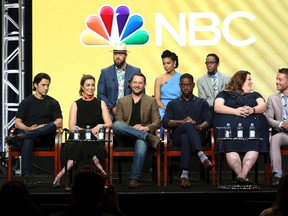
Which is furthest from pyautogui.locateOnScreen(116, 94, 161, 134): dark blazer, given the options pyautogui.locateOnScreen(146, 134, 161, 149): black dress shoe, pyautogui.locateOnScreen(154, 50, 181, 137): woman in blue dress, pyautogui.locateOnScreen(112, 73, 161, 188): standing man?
pyautogui.locateOnScreen(154, 50, 181, 137): woman in blue dress

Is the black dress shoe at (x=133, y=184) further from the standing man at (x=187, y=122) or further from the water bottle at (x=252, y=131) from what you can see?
the water bottle at (x=252, y=131)

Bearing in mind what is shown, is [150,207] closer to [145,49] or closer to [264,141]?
[264,141]

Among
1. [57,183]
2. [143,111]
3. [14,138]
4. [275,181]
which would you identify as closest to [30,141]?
[14,138]

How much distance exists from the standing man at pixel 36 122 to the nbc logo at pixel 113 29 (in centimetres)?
130

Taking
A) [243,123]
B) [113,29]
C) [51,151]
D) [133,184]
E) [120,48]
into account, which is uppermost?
[113,29]

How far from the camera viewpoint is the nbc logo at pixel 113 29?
8.52 metres

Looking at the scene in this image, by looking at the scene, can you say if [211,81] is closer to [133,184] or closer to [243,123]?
[243,123]

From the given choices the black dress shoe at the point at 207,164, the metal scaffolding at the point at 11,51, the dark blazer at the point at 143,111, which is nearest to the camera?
the black dress shoe at the point at 207,164

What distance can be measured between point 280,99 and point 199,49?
1.45 metres

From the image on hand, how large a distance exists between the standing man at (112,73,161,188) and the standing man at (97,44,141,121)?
40 cm

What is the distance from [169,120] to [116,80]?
36.0 inches

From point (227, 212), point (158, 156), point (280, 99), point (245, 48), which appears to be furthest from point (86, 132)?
point (245, 48)

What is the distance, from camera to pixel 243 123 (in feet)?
23.5

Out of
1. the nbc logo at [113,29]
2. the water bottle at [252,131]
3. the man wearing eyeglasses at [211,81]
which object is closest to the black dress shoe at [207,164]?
the water bottle at [252,131]
